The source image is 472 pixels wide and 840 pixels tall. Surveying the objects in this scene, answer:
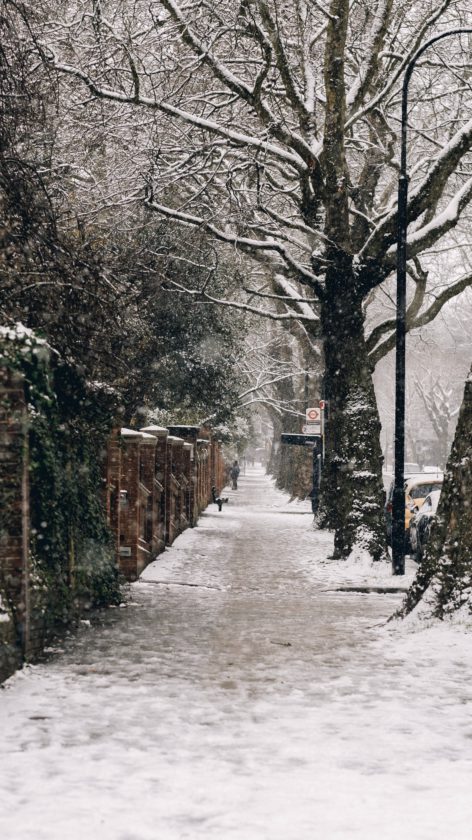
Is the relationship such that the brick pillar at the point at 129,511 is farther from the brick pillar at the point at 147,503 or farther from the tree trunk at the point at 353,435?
the tree trunk at the point at 353,435

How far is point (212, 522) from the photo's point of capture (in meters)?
28.6

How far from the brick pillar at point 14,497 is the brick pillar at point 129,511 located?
569 cm

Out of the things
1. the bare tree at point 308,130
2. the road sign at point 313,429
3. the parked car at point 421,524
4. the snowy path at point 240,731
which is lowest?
the snowy path at point 240,731

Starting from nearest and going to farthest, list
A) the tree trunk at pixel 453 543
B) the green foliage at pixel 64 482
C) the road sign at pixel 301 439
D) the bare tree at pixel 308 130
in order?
the green foliage at pixel 64 482 < the tree trunk at pixel 453 543 < the bare tree at pixel 308 130 < the road sign at pixel 301 439

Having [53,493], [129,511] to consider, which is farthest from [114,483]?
[53,493]

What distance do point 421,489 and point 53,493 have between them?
14224mm

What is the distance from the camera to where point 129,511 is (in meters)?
14.0

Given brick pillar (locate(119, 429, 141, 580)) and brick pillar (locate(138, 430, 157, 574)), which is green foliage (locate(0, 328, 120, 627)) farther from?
brick pillar (locate(138, 430, 157, 574))

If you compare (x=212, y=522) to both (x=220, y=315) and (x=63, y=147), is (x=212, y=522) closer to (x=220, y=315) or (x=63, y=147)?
(x=220, y=315)

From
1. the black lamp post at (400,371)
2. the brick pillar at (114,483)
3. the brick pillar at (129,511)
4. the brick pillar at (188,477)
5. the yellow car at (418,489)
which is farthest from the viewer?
the brick pillar at (188,477)

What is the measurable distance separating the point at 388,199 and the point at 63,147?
10613 millimetres

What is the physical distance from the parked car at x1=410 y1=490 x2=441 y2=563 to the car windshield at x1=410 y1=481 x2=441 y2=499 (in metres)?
2.16

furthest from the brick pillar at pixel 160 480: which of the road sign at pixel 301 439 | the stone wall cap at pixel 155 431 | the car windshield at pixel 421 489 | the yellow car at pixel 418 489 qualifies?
the road sign at pixel 301 439

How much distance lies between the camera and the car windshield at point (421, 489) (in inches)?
862
